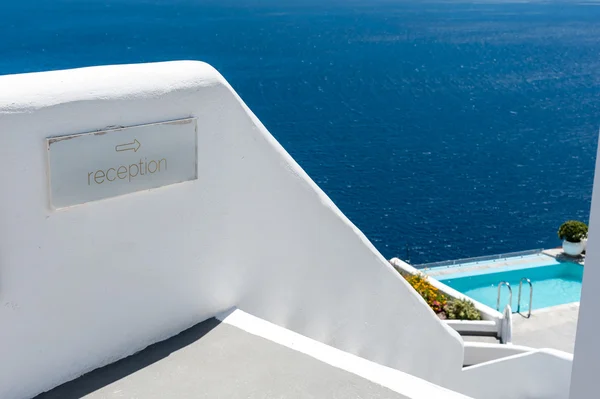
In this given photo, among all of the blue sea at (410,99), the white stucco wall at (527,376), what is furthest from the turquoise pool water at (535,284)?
the blue sea at (410,99)

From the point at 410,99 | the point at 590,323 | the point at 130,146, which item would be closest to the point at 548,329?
the point at 590,323

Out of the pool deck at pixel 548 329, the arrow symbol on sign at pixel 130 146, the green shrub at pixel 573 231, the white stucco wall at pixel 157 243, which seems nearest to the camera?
the white stucco wall at pixel 157 243

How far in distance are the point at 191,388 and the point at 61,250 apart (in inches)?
37.8

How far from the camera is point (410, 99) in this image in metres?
57.9

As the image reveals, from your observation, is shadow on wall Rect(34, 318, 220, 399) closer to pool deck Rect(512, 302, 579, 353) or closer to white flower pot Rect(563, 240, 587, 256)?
pool deck Rect(512, 302, 579, 353)

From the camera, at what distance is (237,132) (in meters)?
4.43

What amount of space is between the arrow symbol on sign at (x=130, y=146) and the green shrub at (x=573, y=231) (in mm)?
A: 16164

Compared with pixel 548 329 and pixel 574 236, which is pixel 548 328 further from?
pixel 574 236

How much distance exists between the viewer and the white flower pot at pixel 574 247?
18.6 m

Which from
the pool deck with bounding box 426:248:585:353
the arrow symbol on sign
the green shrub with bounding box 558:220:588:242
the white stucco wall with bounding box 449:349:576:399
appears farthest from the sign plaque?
the green shrub with bounding box 558:220:588:242

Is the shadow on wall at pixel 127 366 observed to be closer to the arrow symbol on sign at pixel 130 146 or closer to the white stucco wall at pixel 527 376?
the arrow symbol on sign at pixel 130 146

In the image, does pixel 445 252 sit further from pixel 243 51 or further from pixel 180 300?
pixel 243 51

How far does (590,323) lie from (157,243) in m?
2.29

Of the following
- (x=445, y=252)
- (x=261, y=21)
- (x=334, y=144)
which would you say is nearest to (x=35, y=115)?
(x=445, y=252)
